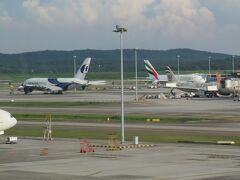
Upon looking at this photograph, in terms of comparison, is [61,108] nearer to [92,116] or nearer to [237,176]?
[92,116]

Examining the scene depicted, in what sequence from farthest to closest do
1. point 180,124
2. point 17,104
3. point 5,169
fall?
point 17,104, point 180,124, point 5,169

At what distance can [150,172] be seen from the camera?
4516 centimetres

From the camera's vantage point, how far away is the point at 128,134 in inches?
2963

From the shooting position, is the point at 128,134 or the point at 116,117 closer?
the point at 128,134

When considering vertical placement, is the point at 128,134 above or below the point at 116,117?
below

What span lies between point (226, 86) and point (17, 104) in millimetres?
55614

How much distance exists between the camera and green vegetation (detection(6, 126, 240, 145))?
69.1m

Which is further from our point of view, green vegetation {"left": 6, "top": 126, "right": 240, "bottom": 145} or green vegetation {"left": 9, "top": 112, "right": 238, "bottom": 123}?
green vegetation {"left": 9, "top": 112, "right": 238, "bottom": 123}

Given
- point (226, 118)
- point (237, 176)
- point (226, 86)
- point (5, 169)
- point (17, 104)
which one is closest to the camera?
point (237, 176)

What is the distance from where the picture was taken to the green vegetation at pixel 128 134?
69131 millimetres

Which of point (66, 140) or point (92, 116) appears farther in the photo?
point (92, 116)

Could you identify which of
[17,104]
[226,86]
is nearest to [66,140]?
[17,104]

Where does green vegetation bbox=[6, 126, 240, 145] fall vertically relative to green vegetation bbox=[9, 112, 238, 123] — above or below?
below

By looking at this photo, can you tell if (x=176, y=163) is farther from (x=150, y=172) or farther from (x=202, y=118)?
(x=202, y=118)
